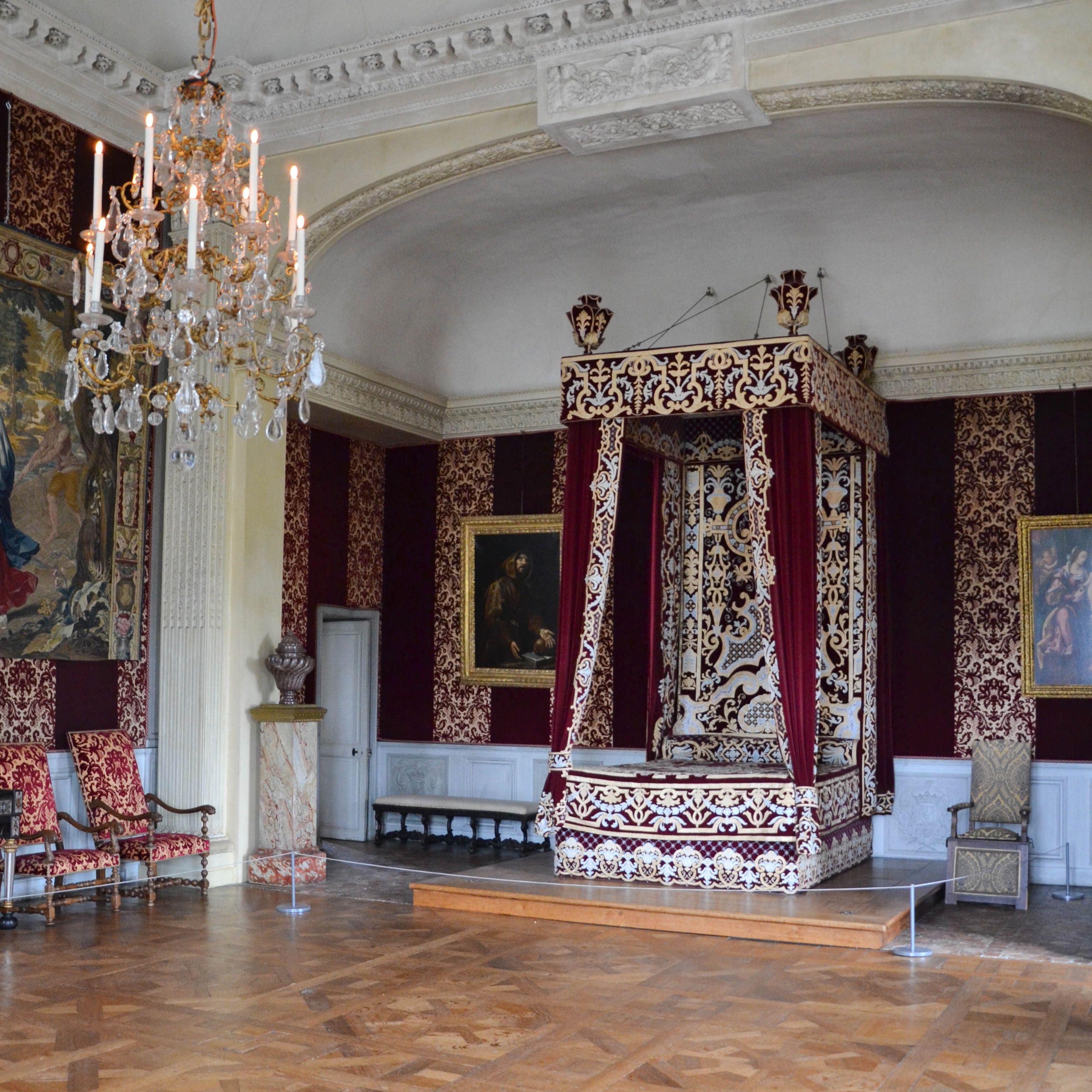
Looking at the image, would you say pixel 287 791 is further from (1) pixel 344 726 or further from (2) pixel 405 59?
(2) pixel 405 59

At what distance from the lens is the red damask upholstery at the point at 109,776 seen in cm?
791

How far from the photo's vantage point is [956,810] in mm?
8398

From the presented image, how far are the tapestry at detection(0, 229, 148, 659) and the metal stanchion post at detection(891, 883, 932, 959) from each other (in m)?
5.11

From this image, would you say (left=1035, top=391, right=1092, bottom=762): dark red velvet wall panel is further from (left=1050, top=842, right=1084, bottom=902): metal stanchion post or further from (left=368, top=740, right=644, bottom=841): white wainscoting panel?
(left=368, top=740, right=644, bottom=841): white wainscoting panel

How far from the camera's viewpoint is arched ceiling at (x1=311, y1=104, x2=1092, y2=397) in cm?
845

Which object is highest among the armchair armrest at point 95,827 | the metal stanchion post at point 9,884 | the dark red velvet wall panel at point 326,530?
the dark red velvet wall panel at point 326,530

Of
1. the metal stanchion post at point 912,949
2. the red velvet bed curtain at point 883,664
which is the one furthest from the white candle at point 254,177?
the red velvet bed curtain at point 883,664

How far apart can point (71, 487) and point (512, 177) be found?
3601 mm

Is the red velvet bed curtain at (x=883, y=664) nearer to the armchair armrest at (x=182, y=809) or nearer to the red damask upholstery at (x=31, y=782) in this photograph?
the armchair armrest at (x=182, y=809)

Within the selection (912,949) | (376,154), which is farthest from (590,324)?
(912,949)

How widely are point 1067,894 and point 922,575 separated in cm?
247

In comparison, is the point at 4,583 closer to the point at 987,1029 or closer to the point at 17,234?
the point at 17,234

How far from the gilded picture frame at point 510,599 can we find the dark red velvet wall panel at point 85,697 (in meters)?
3.48

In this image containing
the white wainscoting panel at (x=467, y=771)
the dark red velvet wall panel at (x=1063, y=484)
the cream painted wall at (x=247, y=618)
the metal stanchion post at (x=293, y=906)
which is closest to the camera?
the metal stanchion post at (x=293, y=906)
